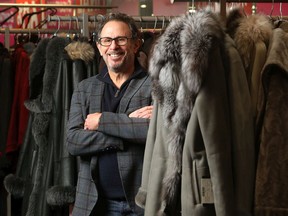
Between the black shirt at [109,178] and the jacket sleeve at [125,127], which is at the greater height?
the jacket sleeve at [125,127]

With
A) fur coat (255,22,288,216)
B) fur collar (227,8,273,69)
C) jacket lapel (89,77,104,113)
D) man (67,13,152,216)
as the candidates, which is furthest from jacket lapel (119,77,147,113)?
fur coat (255,22,288,216)

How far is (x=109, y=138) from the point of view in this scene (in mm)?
2281

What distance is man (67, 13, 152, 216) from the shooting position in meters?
2.27

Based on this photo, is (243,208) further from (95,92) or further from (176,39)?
(95,92)

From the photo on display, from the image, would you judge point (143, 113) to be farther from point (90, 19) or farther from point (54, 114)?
point (90, 19)

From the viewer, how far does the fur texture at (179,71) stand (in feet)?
5.83

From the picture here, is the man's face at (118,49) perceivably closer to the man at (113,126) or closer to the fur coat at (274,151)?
the man at (113,126)

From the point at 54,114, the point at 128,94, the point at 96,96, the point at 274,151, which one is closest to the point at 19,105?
the point at 54,114

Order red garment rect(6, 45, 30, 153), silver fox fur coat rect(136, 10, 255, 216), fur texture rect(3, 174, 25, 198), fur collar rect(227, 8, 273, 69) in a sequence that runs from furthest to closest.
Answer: red garment rect(6, 45, 30, 153) → fur texture rect(3, 174, 25, 198) → fur collar rect(227, 8, 273, 69) → silver fox fur coat rect(136, 10, 255, 216)

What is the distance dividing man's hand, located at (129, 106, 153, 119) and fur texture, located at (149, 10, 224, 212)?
33 centimetres

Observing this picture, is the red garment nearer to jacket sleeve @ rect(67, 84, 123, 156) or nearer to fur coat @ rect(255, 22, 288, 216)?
jacket sleeve @ rect(67, 84, 123, 156)

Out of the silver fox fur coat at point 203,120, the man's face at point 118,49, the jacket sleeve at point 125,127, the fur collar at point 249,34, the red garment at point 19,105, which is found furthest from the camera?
the red garment at point 19,105

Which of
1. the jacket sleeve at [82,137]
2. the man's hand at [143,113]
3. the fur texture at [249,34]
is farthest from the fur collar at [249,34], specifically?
the jacket sleeve at [82,137]

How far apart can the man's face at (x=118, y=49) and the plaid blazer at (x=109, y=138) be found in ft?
0.30
